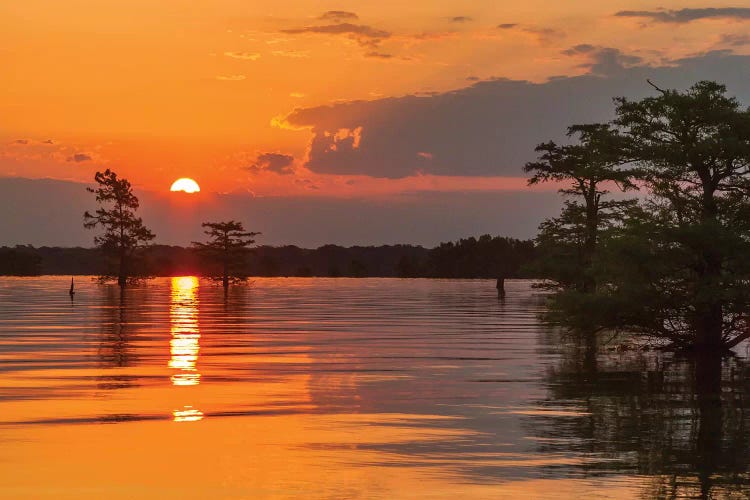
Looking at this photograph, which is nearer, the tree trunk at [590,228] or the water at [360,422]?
the water at [360,422]

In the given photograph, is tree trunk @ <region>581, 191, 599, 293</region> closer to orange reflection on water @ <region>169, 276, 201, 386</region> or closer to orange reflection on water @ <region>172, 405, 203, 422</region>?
orange reflection on water @ <region>169, 276, 201, 386</region>

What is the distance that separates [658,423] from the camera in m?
19.4

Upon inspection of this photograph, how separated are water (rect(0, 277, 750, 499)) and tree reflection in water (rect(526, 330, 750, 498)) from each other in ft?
0.17

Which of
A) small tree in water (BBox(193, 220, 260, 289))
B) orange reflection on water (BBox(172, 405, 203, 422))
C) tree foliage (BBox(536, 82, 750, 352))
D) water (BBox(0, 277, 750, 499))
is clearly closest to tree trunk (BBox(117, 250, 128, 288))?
small tree in water (BBox(193, 220, 260, 289))

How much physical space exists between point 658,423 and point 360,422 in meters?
5.03

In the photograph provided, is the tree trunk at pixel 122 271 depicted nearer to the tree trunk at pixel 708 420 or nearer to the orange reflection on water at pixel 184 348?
the orange reflection on water at pixel 184 348

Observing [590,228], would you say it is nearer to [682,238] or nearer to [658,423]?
[682,238]

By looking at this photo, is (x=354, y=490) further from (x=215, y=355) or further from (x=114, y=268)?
(x=114, y=268)

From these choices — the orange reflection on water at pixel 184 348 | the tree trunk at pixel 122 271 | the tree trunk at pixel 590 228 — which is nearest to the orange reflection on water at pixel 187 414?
the orange reflection on water at pixel 184 348

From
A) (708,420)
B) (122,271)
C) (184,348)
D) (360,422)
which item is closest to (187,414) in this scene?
(360,422)

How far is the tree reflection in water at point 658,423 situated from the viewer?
14584 mm

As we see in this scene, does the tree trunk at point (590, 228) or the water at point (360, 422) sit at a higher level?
the tree trunk at point (590, 228)

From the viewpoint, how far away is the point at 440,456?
15695mm

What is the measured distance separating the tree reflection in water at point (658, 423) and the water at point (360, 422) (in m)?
0.05
